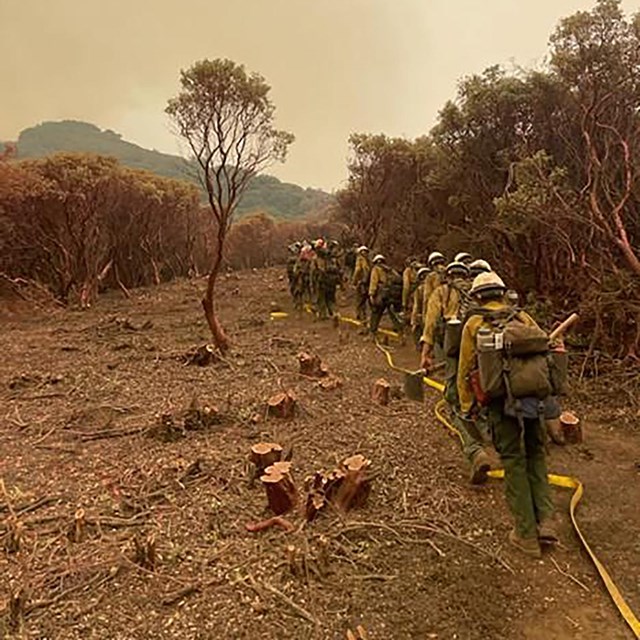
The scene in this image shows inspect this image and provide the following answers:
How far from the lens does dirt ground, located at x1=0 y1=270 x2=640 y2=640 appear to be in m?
3.33

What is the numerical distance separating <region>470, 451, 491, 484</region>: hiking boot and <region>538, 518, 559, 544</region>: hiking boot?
1005 mm

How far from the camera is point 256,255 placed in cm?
3691

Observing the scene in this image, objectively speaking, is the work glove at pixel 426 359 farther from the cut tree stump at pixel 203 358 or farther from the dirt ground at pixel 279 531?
the cut tree stump at pixel 203 358

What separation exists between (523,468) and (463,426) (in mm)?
1424

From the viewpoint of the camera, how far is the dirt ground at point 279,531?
10.9 feet

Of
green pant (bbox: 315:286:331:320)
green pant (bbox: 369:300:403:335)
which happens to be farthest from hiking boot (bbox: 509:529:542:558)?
green pant (bbox: 315:286:331:320)

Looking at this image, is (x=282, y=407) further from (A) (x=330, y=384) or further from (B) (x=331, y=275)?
(B) (x=331, y=275)

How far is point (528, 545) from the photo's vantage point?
3994 millimetres

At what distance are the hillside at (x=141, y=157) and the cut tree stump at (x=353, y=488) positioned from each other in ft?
A: 158

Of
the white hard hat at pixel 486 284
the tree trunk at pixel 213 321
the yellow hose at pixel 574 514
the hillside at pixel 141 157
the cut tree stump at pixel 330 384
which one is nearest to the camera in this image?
the yellow hose at pixel 574 514

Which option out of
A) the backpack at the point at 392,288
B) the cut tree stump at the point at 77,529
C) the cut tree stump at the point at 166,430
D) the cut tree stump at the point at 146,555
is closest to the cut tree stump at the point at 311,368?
the backpack at the point at 392,288

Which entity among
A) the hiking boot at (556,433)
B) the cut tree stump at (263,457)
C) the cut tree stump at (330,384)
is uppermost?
the hiking boot at (556,433)

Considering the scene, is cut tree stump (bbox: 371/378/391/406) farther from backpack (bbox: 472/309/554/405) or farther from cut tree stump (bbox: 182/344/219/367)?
cut tree stump (bbox: 182/344/219/367)

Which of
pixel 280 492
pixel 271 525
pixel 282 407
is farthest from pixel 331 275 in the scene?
pixel 271 525
